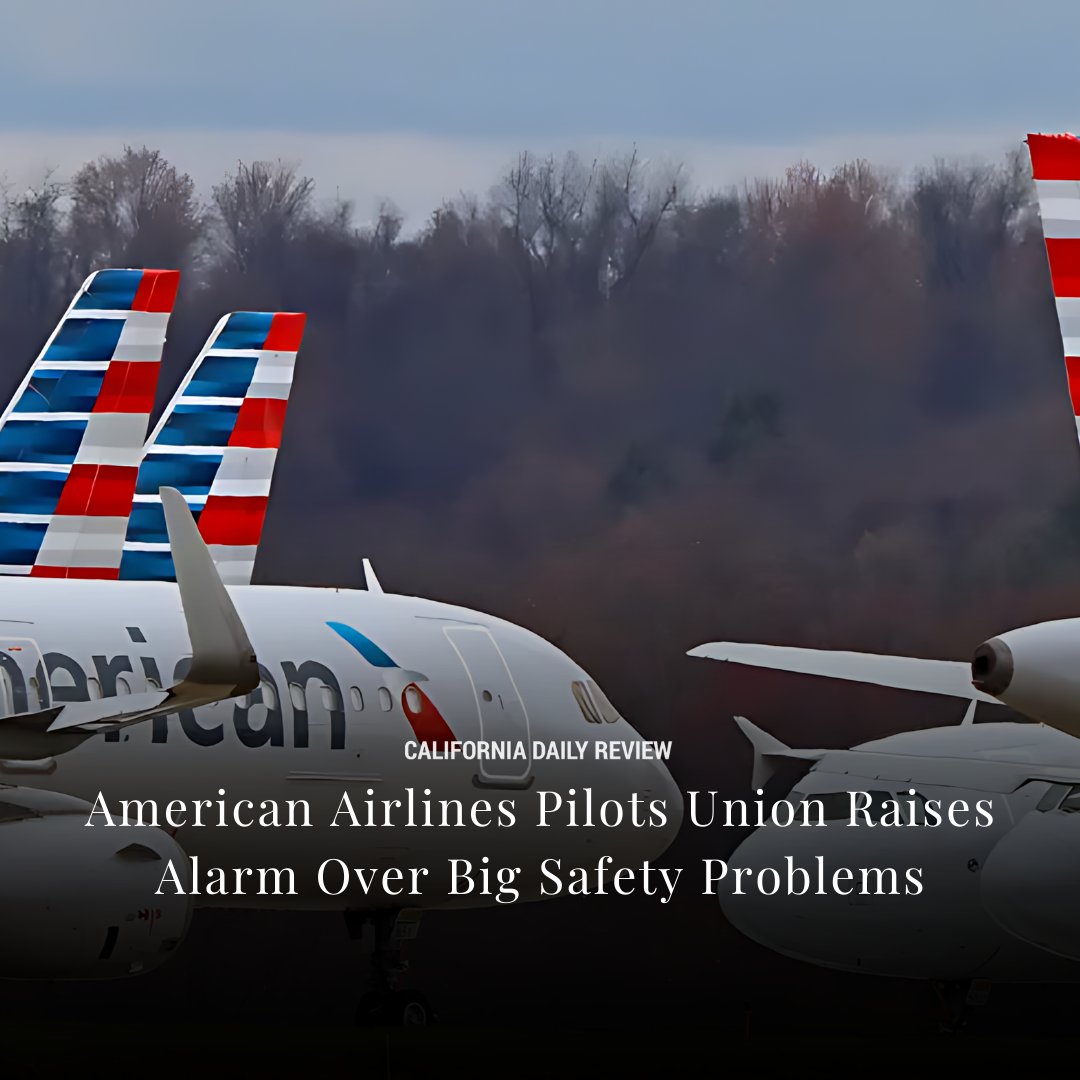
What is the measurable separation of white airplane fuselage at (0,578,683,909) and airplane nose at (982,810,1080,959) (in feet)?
13.5

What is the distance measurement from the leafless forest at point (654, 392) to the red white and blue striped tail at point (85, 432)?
461 inches

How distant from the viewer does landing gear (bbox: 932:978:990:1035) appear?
19.7 meters

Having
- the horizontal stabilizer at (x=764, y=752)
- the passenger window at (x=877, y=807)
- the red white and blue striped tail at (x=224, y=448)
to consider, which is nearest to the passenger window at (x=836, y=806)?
the passenger window at (x=877, y=807)

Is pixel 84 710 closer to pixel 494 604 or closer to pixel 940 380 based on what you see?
pixel 494 604

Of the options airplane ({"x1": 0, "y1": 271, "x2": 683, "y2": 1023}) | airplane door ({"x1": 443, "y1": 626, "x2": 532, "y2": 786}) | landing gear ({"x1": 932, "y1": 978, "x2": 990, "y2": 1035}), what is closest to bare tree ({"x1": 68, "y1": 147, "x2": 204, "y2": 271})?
airplane ({"x1": 0, "y1": 271, "x2": 683, "y2": 1023})

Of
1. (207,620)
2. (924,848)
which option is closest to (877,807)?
(924,848)

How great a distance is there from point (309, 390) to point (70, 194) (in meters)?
4.89

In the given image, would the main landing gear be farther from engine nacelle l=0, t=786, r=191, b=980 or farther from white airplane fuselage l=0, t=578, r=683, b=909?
engine nacelle l=0, t=786, r=191, b=980

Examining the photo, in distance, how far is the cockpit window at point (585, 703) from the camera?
756 inches

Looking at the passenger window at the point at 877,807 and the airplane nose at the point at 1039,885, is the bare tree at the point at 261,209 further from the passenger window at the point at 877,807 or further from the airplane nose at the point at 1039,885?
the airplane nose at the point at 1039,885

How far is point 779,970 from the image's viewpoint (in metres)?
31.9

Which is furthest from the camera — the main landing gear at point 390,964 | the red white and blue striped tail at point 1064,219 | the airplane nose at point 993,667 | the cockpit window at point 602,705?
Answer: the cockpit window at point 602,705

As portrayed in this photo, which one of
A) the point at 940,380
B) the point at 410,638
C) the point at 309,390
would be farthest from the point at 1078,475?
the point at 410,638

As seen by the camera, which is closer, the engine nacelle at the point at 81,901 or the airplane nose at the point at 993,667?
the airplane nose at the point at 993,667
